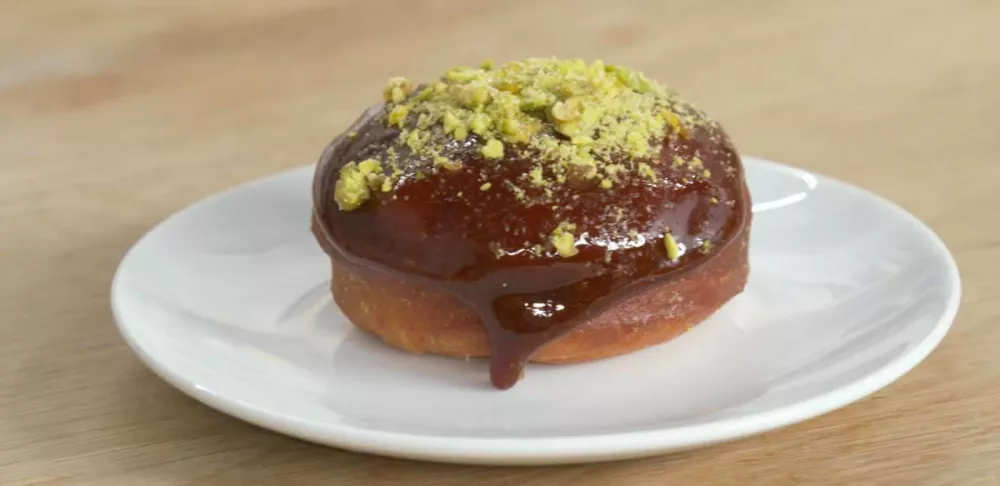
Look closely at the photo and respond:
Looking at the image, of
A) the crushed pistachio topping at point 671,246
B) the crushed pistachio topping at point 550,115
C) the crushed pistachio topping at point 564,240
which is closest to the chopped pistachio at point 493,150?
the crushed pistachio topping at point 550,115

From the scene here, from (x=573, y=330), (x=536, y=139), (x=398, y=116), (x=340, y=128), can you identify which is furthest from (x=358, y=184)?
(x=340, y=128)

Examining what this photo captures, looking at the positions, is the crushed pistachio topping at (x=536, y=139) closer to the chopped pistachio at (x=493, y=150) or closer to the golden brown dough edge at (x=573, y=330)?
the chopped pistachio at (x=493, y=150)

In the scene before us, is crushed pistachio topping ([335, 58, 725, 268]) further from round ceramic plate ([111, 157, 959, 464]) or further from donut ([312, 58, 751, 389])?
round ceramic plate ([111, 157, 959, 464])

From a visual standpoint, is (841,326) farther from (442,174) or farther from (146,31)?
(146,31)

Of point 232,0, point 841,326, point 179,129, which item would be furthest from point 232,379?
point 232,0

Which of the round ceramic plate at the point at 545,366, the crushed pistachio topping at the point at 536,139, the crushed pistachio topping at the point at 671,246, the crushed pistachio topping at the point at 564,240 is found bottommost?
the round ceramic plate at the point at 545,366

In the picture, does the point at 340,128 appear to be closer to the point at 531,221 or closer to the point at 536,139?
the point at 536,139
